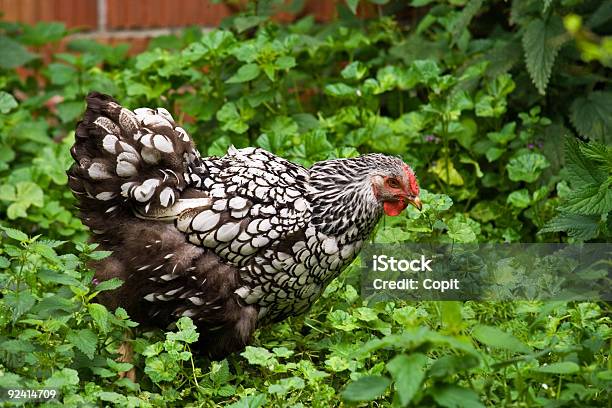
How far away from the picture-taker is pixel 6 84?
6078mm

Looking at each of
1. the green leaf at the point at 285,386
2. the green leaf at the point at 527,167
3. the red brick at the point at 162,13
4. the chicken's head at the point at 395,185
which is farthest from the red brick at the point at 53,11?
the green leaf at the point at 285,386

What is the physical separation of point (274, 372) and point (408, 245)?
1.04 metres

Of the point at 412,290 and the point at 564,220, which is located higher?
the point at 564,220

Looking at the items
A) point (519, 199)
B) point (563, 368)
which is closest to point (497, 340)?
point (563, 368)

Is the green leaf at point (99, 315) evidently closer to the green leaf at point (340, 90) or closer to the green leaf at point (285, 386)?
the green leaf at point (285, 386)

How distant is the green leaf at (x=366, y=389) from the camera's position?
2492 millimetres

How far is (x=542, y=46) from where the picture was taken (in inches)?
184

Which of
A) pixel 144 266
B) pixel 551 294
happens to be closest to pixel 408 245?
pixel 551 294

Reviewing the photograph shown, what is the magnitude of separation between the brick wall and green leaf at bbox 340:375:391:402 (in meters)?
4.93

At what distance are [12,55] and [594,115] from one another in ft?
12.0

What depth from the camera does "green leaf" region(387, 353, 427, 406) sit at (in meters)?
2.38

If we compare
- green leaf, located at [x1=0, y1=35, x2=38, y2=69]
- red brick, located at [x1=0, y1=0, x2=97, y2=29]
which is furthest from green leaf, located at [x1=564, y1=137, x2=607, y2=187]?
red brick, located at [x1=0, y1=0, x2=97, y2=29]

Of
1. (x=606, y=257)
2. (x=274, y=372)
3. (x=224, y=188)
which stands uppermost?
(x=224, y=188)

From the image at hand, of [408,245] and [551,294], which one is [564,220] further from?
[408,245]
